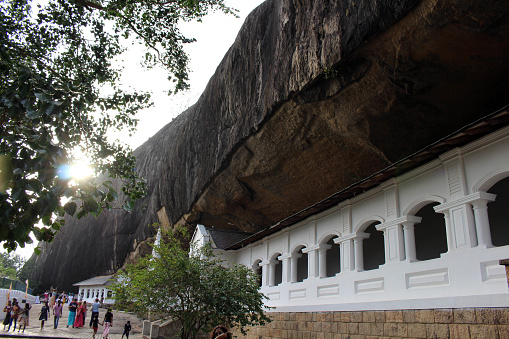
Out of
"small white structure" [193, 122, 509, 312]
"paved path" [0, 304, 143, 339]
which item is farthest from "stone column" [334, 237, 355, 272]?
"paved path" [0, 304, 143, 339]

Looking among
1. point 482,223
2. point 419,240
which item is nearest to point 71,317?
point 419,240

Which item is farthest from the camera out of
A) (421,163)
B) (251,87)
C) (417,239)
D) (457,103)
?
(251,87)

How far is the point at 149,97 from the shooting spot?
12.2 m

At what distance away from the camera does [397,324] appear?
8445 millimetres

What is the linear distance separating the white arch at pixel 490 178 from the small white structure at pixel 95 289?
111ft

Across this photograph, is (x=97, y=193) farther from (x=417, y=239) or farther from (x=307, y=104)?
(x=417, y=239)

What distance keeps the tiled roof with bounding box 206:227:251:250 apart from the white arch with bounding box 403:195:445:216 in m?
11.7

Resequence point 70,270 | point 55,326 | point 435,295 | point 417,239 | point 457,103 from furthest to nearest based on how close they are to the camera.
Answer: point 70,270, point 55,326, point 417,239, point 457,103, point 435,295

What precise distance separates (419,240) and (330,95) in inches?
211

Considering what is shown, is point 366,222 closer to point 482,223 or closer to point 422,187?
point 422,187

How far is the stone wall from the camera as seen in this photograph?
6530mm

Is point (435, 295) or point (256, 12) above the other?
point (256, 12)

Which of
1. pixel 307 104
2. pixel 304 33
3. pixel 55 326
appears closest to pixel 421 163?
pixel 307 104

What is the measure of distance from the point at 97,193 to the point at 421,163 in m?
7.20
